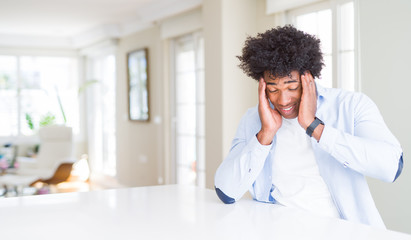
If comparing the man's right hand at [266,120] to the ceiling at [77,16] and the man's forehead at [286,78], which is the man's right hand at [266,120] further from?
the ceiling at [77,16]

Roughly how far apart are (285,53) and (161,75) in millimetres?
4675

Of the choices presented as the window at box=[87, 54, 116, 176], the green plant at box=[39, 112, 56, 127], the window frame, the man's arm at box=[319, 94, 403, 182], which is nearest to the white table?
the man's arm at box=[319, 94, 403, 182]

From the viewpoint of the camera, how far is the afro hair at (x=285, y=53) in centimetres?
170

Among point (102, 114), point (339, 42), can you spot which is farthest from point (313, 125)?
point (102, 114)

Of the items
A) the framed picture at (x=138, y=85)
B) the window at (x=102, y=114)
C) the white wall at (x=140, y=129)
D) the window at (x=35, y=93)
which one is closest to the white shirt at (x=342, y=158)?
the white wall at (x=140, y=129)

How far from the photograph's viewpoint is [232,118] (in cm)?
453

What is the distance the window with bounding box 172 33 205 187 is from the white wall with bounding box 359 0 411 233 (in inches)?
95.6

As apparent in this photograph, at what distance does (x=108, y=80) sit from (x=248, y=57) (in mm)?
6612

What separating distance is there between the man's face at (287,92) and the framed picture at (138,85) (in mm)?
5061

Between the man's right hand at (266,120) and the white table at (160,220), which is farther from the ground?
the man's right hand at (266,120)

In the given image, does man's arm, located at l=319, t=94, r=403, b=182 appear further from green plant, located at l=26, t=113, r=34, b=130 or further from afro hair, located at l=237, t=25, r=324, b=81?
green plant, located at l=26, t=113, r=34, b=130

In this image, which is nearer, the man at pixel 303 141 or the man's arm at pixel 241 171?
the man at pixel 303 141

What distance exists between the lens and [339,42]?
12.4ft

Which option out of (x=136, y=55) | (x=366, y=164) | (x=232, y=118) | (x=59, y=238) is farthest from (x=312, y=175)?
(x=136, y=55)
